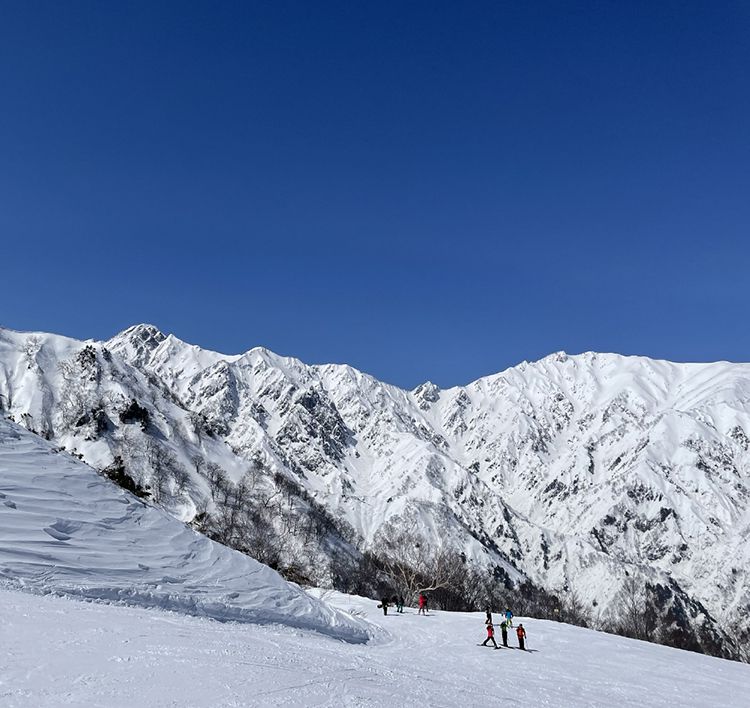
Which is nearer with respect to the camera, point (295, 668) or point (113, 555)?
point (295, 668)

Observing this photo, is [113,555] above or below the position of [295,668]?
above

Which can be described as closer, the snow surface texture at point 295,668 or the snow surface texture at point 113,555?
the snow surface texture at point 295,668

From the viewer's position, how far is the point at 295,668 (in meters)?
19.4

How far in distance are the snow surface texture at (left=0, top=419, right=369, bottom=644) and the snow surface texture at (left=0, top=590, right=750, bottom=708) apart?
73.1 inches

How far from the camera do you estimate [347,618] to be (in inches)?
1457

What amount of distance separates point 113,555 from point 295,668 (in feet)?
49.2

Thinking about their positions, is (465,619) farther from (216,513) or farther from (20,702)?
(216,513)

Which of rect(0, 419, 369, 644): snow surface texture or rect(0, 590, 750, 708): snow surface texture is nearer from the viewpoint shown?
rect(0, 590, 750, 708): snow surface texture

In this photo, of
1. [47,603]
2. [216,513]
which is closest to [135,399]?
[216,513]

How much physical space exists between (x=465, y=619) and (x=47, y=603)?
32548mm

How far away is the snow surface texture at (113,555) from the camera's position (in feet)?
88.3

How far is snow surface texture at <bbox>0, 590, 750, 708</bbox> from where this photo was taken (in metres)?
14.2

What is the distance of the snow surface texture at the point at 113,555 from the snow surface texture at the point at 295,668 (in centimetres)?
186

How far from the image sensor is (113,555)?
3045cm
